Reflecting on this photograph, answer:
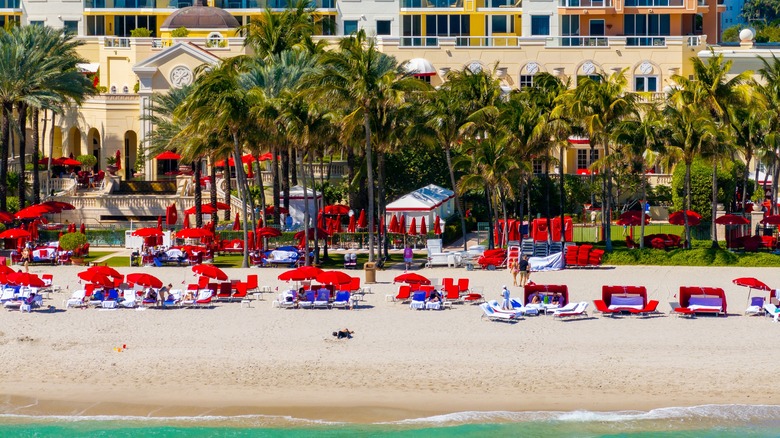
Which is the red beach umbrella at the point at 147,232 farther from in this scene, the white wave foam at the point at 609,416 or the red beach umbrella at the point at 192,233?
the white wave foam at the point at 609,416

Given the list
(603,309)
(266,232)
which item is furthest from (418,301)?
(266,232)

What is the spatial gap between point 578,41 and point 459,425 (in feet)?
164

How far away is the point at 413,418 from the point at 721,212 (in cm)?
3559

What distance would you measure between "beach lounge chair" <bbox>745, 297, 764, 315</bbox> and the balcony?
1870 inches

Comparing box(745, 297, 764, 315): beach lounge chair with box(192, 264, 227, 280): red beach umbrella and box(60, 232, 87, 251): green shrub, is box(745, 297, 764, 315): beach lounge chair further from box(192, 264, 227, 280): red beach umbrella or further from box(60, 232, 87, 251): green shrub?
box(60, 232, 87, 251): green shrub

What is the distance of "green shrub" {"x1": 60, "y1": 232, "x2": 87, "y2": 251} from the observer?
56.2 metres

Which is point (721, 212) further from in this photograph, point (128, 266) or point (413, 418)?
point (413, 418)

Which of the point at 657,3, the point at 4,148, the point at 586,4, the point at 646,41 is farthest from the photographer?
the point at 586,4

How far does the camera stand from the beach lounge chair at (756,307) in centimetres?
4291

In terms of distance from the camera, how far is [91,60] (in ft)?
277

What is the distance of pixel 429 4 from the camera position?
8800cm

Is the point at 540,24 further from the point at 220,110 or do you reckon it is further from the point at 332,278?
the point at 332,278

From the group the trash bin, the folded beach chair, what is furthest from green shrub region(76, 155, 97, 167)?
the folded beach chair

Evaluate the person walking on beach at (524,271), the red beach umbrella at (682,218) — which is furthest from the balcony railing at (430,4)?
the person walking on beach at (524,271)
